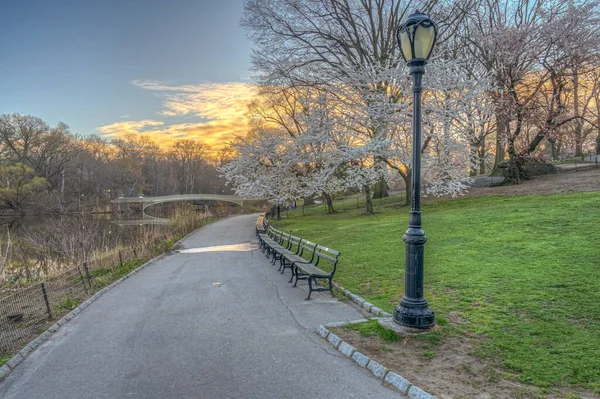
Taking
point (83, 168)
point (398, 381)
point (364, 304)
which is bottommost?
point (364, 304)

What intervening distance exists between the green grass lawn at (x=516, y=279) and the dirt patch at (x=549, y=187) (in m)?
2.90

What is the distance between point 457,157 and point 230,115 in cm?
2090

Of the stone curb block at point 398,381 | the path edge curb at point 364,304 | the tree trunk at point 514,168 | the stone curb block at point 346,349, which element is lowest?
the path edge curb at point 364,304

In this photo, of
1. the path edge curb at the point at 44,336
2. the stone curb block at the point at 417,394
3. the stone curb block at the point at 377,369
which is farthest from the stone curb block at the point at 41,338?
the stone curb block at the point at 417,394

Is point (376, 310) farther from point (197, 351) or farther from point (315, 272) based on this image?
point (197, 351)

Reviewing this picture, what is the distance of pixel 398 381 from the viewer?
3551mm

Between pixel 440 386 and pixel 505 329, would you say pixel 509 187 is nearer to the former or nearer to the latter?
pixel 505 329

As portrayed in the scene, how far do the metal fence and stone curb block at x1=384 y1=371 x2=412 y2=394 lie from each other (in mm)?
5050

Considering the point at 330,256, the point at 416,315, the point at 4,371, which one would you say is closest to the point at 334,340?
the point at 416,315

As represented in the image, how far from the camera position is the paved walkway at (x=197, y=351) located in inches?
146

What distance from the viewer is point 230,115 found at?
32562 mm

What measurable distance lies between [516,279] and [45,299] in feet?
27.1

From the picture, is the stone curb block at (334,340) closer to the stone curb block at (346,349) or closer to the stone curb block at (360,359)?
the stone curb block at (346,349)

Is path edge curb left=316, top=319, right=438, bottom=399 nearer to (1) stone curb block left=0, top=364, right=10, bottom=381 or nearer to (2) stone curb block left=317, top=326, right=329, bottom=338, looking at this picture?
Answer: (2) stone curb block left=317, top=326, right=329, bottom=338
